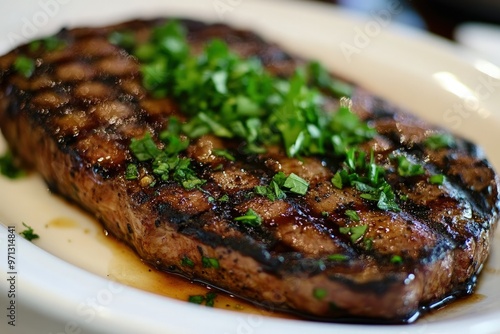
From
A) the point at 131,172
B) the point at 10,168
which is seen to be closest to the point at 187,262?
the point at 131,172

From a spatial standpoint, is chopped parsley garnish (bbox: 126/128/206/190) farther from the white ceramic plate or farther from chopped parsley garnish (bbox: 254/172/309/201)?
the white ceramic plate

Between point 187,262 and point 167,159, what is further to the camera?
point 167,159

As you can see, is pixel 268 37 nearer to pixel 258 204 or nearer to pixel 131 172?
pixel 131 172

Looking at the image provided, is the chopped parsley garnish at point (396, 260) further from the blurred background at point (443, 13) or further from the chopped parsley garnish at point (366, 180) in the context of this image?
the blurred background at point (443, 13)

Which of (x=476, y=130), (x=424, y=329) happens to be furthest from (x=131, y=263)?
(x=476, y=130)

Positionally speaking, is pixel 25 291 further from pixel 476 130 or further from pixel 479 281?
pixel 476 130

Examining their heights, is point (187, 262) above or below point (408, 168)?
below
